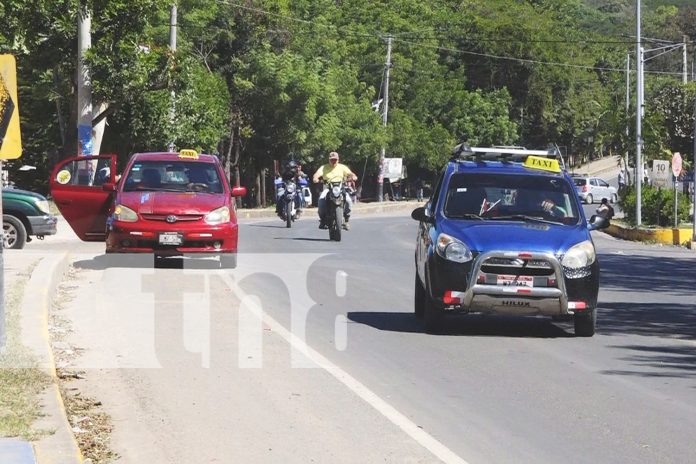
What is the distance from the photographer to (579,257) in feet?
42.8

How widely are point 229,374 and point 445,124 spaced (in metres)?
73.9

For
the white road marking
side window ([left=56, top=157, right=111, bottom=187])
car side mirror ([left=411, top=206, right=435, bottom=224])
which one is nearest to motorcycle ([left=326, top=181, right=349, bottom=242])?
side window ([left=56, top=157, right=111, bottom=187])

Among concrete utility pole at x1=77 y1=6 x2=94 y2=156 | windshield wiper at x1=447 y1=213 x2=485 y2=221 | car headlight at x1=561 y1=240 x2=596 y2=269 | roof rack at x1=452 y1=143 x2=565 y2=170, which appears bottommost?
car headlight at x1=561 y1=240 x2=596 y2=269

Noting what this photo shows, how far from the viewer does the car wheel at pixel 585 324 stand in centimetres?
1353

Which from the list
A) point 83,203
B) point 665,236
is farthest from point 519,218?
point 665,236

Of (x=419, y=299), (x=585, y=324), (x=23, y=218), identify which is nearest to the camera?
(x=585, y=324)

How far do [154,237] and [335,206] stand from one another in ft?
29.6

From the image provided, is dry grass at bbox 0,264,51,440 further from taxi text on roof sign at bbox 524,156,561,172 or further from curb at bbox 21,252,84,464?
taxi text on roof sign at bbox 524,156,561,172

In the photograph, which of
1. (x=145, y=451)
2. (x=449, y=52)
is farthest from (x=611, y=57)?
(x=145, y=451)

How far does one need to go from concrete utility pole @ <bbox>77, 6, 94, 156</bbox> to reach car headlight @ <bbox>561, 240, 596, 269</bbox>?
58.8 ft

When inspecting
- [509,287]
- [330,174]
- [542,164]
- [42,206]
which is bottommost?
[509,287]

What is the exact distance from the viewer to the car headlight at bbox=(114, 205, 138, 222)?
752 inches

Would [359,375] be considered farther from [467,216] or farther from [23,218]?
[23,218]

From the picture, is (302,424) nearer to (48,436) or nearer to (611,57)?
(48,436)
